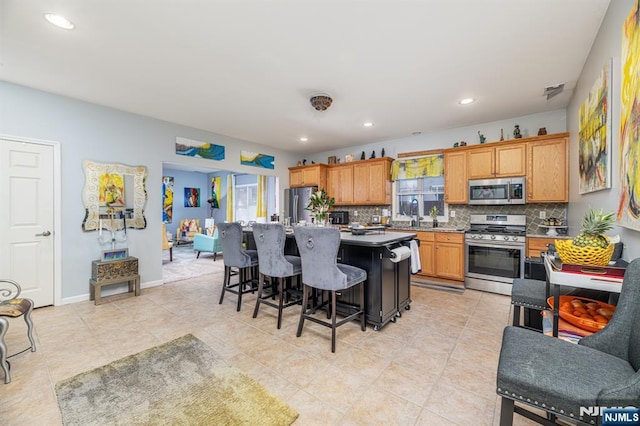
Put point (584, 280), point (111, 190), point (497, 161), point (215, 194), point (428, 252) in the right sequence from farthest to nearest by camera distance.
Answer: point (215, 194), point (428, 252), point (497, 161), point (111, 190), point (584, 280)

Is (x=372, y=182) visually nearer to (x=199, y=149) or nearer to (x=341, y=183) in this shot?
(x=341, y=183)

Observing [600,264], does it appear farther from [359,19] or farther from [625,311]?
[359,19]

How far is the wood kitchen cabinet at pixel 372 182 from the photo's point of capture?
18.4 feet

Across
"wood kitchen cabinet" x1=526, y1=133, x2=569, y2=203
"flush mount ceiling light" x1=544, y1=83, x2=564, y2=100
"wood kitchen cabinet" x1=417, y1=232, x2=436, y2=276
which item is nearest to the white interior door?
"wood kitchen cabinet" x1=417, y1=232, x2=436, y2=276

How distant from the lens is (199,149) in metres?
5.00

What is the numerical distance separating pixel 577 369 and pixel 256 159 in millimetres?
5914

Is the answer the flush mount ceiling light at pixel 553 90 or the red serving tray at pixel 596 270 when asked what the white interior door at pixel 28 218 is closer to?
the red serving tray at pixel 596 270

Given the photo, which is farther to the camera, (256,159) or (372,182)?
(256,159)

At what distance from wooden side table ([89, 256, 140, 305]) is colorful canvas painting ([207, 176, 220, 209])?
5972 mm

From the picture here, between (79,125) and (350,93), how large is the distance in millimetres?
3865

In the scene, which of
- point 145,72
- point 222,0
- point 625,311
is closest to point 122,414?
point 625,311

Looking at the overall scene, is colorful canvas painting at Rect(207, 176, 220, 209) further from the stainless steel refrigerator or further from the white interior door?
the white interior door

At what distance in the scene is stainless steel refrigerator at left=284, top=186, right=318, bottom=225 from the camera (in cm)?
648

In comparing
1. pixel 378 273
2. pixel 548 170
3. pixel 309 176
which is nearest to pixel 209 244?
pixel 309 176
